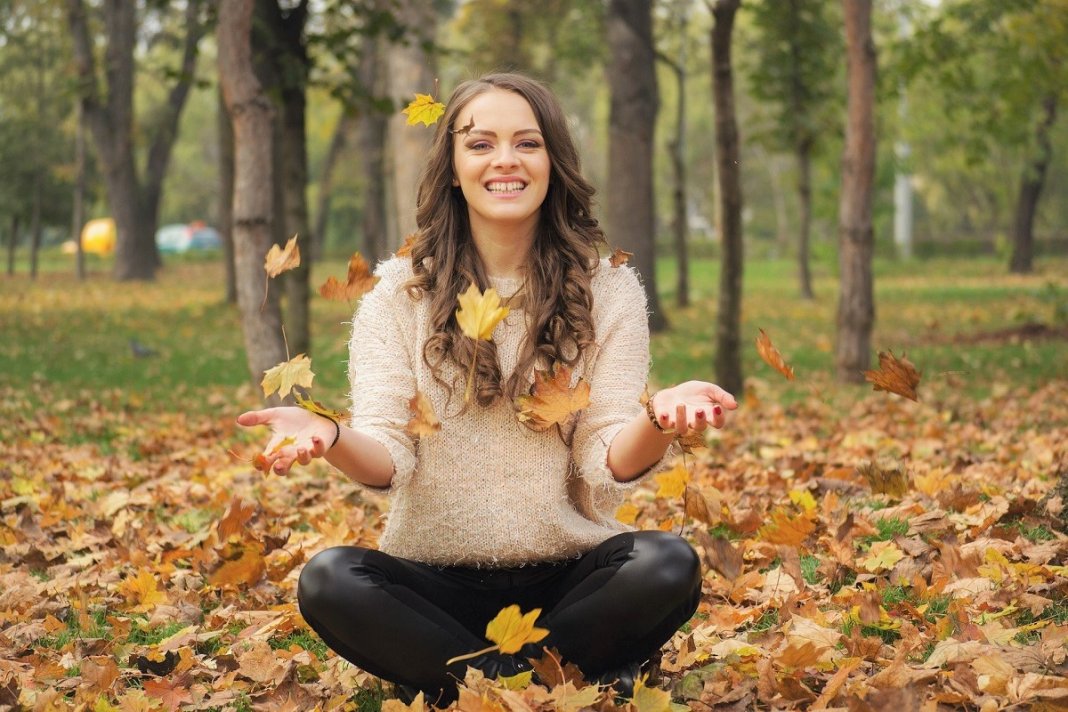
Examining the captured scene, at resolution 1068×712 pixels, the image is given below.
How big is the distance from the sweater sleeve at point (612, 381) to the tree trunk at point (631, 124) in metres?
10.4

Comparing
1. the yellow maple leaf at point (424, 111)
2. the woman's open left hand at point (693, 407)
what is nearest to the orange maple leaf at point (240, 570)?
the yellow maple leaf at point (424, 111)

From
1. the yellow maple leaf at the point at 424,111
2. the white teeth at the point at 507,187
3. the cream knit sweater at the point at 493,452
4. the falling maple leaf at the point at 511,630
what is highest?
the yellow maple leaf at the point at 424,111

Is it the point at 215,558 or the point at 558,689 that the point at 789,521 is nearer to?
the point at 558,689

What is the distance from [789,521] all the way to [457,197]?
5.18 feet

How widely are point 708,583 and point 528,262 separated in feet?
4.18

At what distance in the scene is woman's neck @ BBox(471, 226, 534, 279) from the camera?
320 cm

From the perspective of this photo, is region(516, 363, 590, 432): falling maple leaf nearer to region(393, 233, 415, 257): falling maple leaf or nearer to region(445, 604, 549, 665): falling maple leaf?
region(445, 604, 549, 665): falling maple leaf

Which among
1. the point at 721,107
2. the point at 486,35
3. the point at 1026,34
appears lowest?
the point at 721,107

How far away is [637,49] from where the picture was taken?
1373 centimetres

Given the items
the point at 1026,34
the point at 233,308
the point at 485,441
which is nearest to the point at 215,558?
the point at 485,441

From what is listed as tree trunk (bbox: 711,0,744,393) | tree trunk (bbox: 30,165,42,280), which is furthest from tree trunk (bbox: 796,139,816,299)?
tree trunk (bbox: 30,165,42,280)

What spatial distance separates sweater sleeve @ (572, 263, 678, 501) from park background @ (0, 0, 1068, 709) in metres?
0.51

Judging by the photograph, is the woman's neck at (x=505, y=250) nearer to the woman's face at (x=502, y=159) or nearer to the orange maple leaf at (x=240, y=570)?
the woman's face at (x=502, y=159)

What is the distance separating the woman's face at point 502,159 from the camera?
308 centimetres
